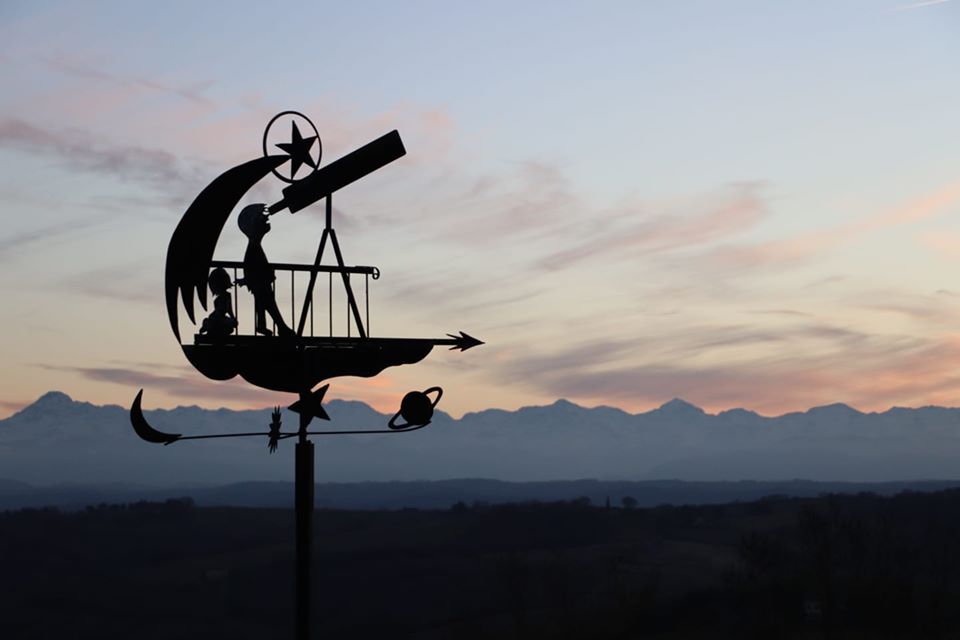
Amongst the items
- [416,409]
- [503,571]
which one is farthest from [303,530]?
[503,571]

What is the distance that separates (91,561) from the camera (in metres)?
148

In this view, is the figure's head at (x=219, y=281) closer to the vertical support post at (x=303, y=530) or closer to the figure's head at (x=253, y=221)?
the figure's head at (x=253, y=221)

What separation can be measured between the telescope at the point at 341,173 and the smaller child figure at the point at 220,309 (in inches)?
27.5

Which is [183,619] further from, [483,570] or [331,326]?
[331,326]

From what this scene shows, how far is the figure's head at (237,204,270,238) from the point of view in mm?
10234

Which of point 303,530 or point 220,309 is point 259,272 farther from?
point 303,530

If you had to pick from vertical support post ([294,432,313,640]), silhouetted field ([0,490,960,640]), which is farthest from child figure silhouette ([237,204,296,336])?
silhouetted field ([0,490,960,640])

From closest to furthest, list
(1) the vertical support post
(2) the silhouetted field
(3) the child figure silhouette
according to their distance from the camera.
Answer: (1) the vertical support post → (3) the child figure silhouette → (2) the silhouetted field

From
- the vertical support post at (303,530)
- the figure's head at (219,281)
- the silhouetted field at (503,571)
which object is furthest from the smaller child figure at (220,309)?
the silhouetted field at (503,571)

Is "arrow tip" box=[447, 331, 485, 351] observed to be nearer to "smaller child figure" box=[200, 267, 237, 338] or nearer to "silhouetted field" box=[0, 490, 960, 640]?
"smaller child figure" box=[200, 267, 237, 338]

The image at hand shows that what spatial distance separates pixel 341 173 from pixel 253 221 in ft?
2.74

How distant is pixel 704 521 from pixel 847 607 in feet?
240

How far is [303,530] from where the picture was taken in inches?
371

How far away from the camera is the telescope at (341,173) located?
10.1 meters
